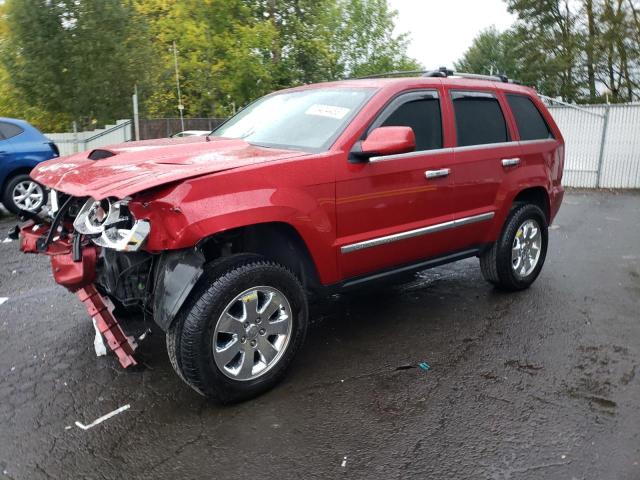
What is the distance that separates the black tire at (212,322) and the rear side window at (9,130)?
7.75 meters

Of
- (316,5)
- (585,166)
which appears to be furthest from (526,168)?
(316,5)

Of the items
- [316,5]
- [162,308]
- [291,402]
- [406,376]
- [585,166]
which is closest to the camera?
[162,308]

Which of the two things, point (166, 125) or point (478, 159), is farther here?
Result: point (166, 125)

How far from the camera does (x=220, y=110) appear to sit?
1784 centimetres

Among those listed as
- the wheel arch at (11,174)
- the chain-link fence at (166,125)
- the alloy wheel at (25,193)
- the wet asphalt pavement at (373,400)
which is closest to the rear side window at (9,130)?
the wheel arch at (11,174)

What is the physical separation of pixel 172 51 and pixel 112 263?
15675mm

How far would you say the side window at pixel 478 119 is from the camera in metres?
4.51

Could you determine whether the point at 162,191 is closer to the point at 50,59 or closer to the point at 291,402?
the point at 291,402

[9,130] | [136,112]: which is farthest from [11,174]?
[136,112]

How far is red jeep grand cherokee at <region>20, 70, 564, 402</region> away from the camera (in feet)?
9.89

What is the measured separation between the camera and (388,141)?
3.52 meters

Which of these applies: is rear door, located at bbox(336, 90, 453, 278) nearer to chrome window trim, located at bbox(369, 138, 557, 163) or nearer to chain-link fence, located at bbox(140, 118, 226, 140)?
chrome window trim, located at bbox(369, 138, 557, 163)

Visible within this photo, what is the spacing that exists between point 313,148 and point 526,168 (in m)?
2.30

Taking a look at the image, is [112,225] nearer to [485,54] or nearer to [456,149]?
[456,149]
